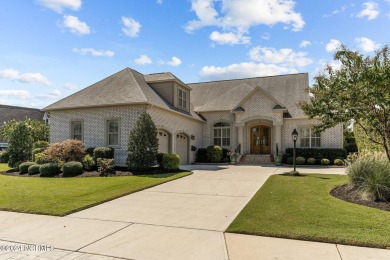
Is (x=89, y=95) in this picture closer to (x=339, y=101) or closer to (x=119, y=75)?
(x=119, y=75)

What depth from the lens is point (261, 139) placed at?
79.3ft

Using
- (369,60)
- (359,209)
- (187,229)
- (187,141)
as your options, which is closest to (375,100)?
(369,60)

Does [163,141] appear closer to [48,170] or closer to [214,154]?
[214,154]

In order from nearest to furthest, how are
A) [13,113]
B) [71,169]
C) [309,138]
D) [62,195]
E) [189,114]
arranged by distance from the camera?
[62,195]
[71,169]
[189,114]
[309,138]
[13,113]

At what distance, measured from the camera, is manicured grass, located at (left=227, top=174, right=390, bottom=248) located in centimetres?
536

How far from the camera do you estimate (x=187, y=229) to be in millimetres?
6055

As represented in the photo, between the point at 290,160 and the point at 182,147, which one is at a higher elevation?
the point at 182,147

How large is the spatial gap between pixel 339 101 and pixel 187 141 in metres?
14.4

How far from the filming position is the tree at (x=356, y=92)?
8.43m

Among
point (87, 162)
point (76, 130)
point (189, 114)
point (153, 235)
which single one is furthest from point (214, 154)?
point (153, 235)

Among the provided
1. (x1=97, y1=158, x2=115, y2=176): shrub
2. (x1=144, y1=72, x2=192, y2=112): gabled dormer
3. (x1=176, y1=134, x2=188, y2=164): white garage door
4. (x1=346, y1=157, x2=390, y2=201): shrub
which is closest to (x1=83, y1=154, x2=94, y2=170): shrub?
(x1=97, y1=158, x2=115, y2=176): shrub

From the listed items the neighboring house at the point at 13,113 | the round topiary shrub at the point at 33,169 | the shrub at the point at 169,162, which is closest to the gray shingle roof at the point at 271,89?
the shrub at the point at 169,162

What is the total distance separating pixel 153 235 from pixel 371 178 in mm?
6457

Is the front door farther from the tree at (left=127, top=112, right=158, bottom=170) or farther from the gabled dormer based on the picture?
the tree at (left=127, top=112, right=158, bottom=170)
